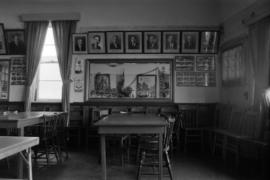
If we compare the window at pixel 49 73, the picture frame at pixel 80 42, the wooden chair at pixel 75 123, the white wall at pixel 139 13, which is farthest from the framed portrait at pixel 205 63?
the window at pixel 49 73

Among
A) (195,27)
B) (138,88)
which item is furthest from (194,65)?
(138,88)

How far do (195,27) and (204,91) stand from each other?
4.87ft

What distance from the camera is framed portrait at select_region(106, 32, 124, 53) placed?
5.67 meters

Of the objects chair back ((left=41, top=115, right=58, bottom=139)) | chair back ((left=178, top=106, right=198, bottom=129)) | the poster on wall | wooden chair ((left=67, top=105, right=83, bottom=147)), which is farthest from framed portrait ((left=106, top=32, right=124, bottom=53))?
chair back ((left=41, top=115, right=58, bottom=139))

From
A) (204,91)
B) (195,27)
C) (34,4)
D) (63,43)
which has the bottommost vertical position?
(204,91)

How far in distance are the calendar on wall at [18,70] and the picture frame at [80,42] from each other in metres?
1.33

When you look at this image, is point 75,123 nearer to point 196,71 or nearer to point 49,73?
point 49,73

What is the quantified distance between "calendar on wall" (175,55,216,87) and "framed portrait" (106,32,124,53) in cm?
137

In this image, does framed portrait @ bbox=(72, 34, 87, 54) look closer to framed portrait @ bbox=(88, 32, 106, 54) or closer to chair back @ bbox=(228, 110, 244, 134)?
framed portrait @ bbox=(88, 32, 106, 54)

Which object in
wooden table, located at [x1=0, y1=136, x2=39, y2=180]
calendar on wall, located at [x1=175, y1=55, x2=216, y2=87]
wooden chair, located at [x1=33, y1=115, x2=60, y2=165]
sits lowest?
wooden chair, located at [x1=33, y1=115, x2=60, y2=165]

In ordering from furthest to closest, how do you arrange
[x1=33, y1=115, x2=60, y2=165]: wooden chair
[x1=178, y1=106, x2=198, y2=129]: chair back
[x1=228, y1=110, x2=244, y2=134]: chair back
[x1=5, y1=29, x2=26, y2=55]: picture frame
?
1. [x1=5, y1=29, x2=26, y2=55]: picture frame
2. [x1=178, y1=106, x2=198, y2=129]: chair back
3. [x1=228, y1=110, x2=244, y2=134]: chair back
4. [x1=33, y1=115, x2=60, y2=165]: wooden chair

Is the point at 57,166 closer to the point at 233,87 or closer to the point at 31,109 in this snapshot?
the point at 31,109

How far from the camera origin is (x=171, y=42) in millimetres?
5617

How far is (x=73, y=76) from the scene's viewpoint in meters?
5.77
